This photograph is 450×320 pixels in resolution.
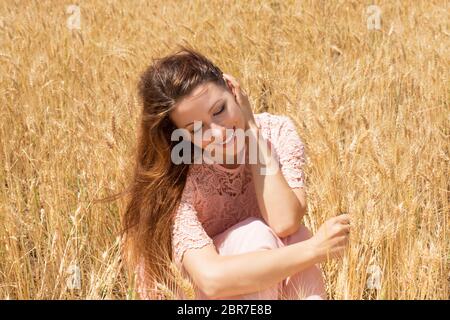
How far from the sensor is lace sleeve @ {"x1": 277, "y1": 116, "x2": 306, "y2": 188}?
1.94m

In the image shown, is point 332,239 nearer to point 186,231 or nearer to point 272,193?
point 272,193

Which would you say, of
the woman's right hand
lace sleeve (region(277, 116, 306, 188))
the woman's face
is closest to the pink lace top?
lace sleeve (region(277, 116, 306, 188))

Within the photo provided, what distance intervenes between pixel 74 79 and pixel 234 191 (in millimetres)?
1454

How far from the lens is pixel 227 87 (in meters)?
1.92

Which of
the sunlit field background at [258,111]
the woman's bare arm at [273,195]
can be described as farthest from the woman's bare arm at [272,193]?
the sunlit field background at [258,111]

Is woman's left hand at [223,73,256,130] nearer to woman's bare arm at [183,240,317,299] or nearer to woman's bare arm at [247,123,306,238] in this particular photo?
woman's bare arm at [247,123,306,238]

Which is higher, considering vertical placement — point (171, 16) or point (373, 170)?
point (171, 16)

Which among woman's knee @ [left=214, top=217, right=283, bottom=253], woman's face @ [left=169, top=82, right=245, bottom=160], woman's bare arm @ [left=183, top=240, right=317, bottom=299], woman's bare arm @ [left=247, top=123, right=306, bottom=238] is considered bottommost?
woman's bare arm @ [left=183, top=240, right=317, bottom=299]

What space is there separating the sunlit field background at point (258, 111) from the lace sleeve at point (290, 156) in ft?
0.28

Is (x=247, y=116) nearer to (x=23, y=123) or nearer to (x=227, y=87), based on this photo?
(x=227, y=87)

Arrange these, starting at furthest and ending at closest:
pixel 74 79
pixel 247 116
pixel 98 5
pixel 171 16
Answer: pixel 98 5 → pixel 171 16 → pixel 74 79 → pixel 247 116

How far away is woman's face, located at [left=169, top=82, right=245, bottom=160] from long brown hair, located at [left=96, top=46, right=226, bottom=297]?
25mm
